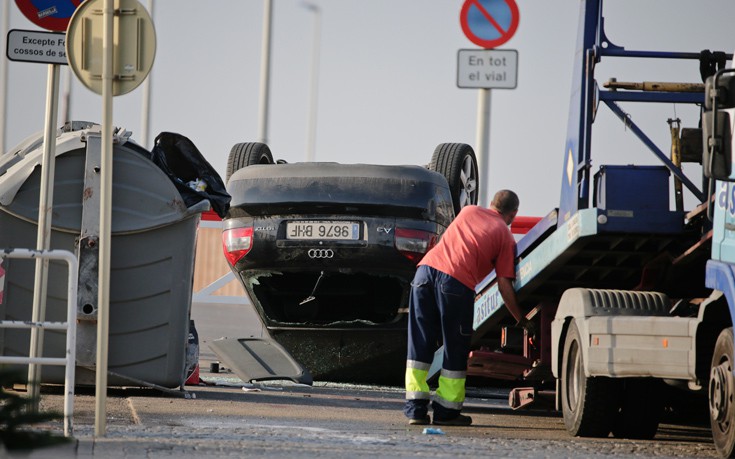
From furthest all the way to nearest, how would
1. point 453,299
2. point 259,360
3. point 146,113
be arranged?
point 146,113 → point 259,360 → point 453,299

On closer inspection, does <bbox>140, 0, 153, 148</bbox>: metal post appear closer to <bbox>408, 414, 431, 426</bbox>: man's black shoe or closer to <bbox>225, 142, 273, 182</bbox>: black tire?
<bbox>225, 142, 273, 182</bbox>: black tire

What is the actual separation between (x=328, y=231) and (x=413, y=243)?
610 millimetres

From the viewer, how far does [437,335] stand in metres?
8.42

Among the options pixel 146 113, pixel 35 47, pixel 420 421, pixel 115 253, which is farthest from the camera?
pixel 146 113

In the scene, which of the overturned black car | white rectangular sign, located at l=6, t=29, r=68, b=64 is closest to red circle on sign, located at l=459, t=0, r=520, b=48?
the overturned black car

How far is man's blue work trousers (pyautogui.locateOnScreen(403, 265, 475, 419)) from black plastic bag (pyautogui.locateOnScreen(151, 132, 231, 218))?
1.56m

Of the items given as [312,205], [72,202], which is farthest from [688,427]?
[72,202]

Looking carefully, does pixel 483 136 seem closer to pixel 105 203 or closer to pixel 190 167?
pixel 190 167

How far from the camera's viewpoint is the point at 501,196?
848 centimetres

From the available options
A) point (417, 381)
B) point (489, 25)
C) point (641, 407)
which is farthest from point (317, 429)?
point (489, 25)

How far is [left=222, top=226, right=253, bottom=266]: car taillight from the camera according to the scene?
978 cm

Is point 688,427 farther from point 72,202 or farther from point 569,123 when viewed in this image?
point 72,202

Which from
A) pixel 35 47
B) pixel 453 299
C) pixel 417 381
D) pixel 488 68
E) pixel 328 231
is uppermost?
pixel 488 68

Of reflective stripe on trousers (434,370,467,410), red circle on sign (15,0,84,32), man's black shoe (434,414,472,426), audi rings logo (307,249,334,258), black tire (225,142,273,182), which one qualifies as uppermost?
red circle on sign (15,0,84,32)
